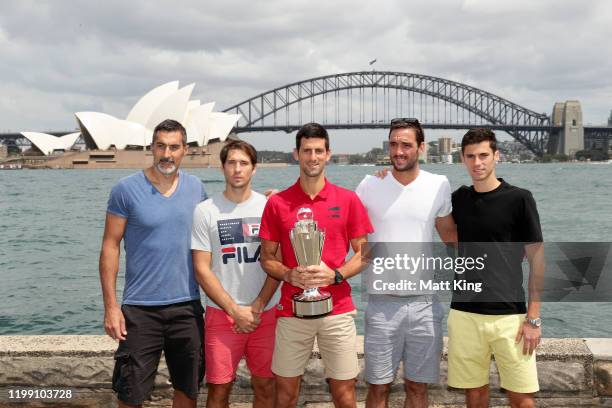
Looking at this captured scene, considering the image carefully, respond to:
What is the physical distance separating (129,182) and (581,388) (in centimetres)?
285

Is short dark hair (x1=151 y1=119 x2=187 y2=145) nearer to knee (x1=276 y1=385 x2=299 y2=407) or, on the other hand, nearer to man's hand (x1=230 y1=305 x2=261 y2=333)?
man's hand (x1=230 y1=305 x2=261 y2=333)

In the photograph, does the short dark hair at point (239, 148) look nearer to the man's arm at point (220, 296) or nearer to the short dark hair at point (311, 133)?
the short dark hair at point (311, 133)

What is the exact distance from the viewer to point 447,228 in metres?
3.04

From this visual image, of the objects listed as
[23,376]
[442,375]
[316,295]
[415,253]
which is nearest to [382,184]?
[415,253]

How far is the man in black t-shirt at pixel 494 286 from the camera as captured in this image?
285 cm

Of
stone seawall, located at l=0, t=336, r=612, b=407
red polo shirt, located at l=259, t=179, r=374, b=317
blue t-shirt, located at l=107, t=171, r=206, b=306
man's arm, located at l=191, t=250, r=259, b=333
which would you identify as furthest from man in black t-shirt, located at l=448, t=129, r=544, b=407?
blue t-shirt, located at l=107, t=171, r=206, b=306

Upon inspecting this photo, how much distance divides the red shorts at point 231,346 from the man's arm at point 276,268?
31 centimetres

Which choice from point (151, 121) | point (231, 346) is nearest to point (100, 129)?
point (151, 121)

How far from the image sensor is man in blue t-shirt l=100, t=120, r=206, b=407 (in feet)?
9.59

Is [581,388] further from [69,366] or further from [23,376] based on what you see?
[23,376]

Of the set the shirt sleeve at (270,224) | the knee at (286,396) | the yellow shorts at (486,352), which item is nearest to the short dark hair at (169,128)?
the shirt sleeve at (270,224)

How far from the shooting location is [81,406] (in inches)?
138

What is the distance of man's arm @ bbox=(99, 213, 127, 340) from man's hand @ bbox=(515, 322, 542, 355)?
2030 millimetres

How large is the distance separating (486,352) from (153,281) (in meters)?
1.77
